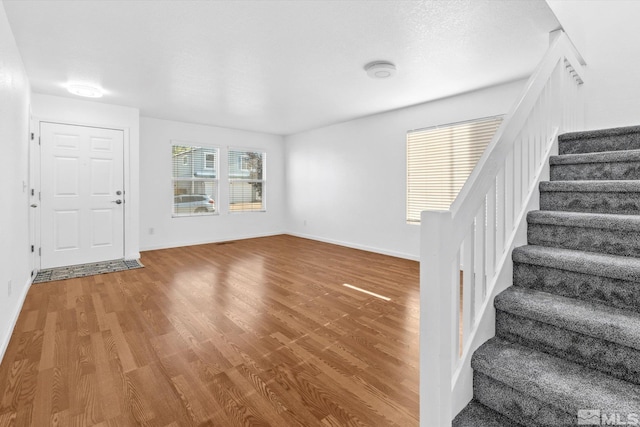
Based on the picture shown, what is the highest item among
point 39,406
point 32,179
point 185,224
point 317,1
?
point 317,1

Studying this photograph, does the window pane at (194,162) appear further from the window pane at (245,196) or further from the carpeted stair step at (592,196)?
the carpeted stair step at (592,196)

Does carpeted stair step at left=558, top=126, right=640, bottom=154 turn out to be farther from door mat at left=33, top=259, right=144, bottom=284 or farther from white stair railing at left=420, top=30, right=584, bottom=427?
door mat at left=33, top=259, right=144, bottom=284

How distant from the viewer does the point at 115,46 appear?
286 cm

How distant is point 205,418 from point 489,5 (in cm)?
320

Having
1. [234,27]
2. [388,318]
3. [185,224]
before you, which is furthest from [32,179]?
[388,318]

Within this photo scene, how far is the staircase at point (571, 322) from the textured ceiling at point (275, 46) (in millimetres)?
1602

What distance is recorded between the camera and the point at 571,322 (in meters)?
1.18

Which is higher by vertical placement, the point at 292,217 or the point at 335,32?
the point at 335,32

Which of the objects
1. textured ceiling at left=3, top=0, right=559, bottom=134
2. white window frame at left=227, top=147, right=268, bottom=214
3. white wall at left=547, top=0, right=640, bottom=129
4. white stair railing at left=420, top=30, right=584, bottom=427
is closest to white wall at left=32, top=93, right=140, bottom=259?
textured ceiling at left=3, top=0, right=559, bottom=134

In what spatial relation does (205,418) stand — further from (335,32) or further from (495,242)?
(335,32)

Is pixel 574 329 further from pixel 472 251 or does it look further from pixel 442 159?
pixel 442 159

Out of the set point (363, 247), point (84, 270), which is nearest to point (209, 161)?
point (84, 270)

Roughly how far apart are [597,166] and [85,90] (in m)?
5.38
